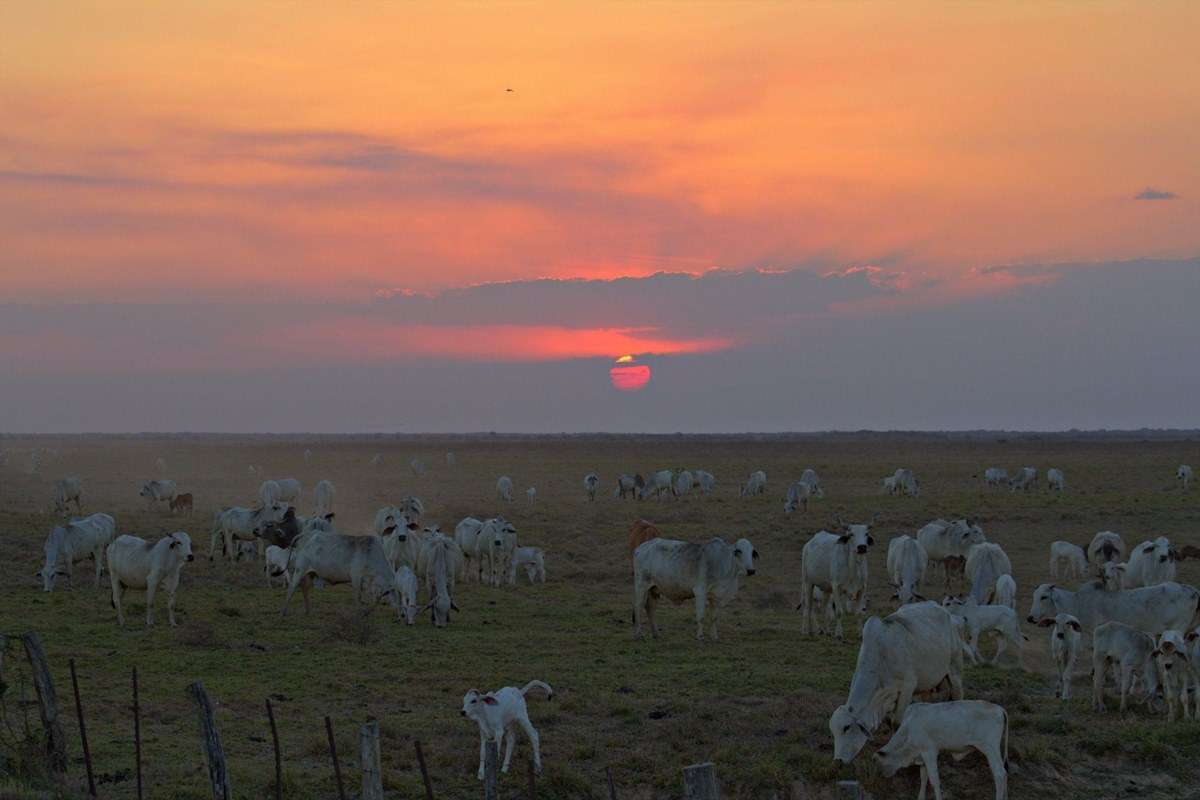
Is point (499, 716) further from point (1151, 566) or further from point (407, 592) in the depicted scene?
point (1151, 566)

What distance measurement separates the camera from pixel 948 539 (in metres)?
28.6

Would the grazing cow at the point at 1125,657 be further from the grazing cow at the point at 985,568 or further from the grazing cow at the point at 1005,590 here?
the grazing cow at the point at 985,568

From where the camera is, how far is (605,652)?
19609 millimetres

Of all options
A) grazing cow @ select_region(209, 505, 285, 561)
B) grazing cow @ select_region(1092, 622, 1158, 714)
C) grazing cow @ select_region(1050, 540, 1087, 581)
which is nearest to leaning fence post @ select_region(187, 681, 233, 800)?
grazing cow @ select_region(1092, 622, 1158, 714)

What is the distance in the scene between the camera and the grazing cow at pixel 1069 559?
28.9 metres

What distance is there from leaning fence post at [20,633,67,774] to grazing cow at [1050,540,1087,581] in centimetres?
2348

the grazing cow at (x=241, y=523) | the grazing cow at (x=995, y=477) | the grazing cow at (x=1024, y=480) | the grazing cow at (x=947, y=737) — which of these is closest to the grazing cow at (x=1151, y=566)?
the grazing cow at (x=947, y=737)

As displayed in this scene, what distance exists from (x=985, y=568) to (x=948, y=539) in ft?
15.0

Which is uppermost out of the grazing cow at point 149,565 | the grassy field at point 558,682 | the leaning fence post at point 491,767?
the grazing cow at point 149,565

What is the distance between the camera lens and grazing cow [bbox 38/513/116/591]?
26281mm

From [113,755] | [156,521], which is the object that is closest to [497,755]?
[113,755]

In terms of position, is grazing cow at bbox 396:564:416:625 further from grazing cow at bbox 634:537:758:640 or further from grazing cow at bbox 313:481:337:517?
grazing cow at bbox 313:481:337:517

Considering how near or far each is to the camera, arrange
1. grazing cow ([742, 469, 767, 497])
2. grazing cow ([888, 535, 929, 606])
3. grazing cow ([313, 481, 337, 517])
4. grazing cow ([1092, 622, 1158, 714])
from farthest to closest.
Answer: grazing cow ([742, 469, 767, 497]) < grazing cow ([313, 481, 337, 517]) < grazing cow ([888, 535, 929, 606]) < grazing cow ([1092, 622, 1158, 714])

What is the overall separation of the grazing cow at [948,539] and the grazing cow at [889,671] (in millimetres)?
14316
